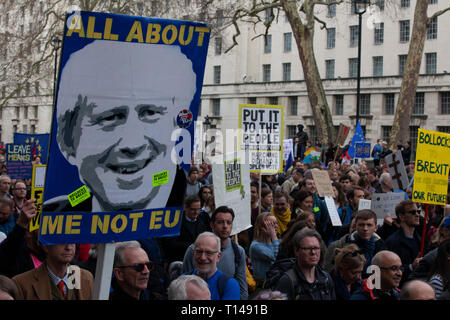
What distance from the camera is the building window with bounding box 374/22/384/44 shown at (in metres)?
50.4

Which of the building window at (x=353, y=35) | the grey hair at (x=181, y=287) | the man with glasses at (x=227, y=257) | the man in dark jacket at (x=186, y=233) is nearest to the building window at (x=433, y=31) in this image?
the building window at (x=353, y=35)

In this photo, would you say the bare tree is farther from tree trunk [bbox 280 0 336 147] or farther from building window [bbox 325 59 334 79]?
building window [bbox 325 59 334 79]

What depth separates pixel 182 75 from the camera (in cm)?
412

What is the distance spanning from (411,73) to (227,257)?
21.5 metres

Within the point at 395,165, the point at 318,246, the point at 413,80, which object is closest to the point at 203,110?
the point at 413,80

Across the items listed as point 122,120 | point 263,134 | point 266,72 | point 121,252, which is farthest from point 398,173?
point 266,72

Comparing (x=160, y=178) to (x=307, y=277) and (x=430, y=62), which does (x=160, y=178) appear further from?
(x=430, y=62)

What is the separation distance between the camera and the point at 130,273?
174 inches

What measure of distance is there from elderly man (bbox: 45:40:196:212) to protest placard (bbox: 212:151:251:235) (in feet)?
10.5

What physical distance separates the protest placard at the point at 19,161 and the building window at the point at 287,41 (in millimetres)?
43748

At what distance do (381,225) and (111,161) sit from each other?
5204 mm

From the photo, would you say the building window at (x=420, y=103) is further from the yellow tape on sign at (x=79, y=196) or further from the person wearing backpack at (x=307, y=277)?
the yellow tape on sign at (x=79, y=196)

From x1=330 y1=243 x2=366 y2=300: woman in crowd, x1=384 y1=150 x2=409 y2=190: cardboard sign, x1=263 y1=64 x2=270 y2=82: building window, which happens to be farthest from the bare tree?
x1=263 y1=64 x2=270 y2=82: building window

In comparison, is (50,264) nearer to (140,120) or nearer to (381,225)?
(140,120)
